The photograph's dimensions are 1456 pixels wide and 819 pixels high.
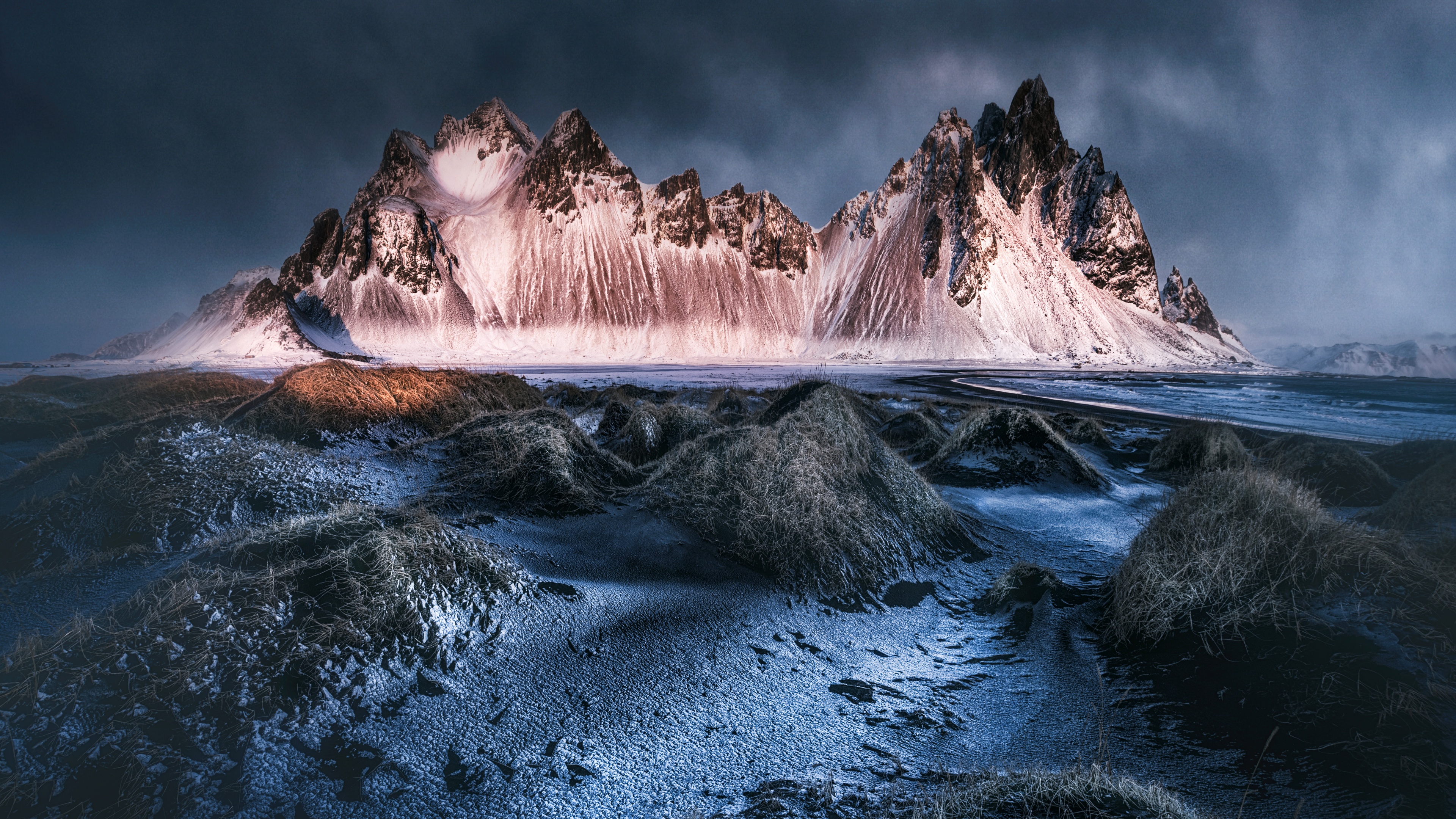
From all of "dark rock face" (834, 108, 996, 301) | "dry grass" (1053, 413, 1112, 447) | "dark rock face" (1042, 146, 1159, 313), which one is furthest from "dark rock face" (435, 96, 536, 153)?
"dry grass" (1053, 413, 1112, 447)

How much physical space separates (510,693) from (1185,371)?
7803cm

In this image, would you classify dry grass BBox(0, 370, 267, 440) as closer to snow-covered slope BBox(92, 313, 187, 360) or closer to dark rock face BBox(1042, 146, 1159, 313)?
snow-covered slope BBox(92, 313, 187, 360)

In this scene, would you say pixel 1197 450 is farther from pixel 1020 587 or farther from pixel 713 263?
pixel 713 263

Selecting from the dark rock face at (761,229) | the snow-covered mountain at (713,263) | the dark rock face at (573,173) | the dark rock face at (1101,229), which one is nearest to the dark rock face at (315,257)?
the snow-covered mountain at (713,263)

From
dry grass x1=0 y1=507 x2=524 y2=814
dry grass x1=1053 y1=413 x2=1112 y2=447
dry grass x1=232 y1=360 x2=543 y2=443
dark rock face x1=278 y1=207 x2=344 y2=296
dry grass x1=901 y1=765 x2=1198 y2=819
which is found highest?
dark rock face x1=278 y1=207 x2=344 y2=296

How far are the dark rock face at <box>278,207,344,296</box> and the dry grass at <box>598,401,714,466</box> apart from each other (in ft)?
286

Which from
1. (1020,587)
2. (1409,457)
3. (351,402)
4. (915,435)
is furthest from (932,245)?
(351,402)

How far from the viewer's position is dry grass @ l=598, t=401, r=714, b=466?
9.38 m

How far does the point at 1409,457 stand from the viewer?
8398 mm

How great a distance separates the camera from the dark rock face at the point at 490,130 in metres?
95.2

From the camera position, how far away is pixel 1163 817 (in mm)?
1916

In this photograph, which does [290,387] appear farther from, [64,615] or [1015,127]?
[1015,127]

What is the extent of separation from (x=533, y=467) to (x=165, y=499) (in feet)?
8.88

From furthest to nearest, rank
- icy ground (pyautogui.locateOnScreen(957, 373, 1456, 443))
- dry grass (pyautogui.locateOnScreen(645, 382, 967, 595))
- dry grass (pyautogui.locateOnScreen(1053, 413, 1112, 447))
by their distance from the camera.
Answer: icy ground (pyautogui.locateOnScreen(957, 373, 1456, 443))
dry grass (pyautogui.locateOnScreen(1053, 413, 1112, 447))
dry grass (pyautogui.locateOnScreen(645, 382, 967, 595))
